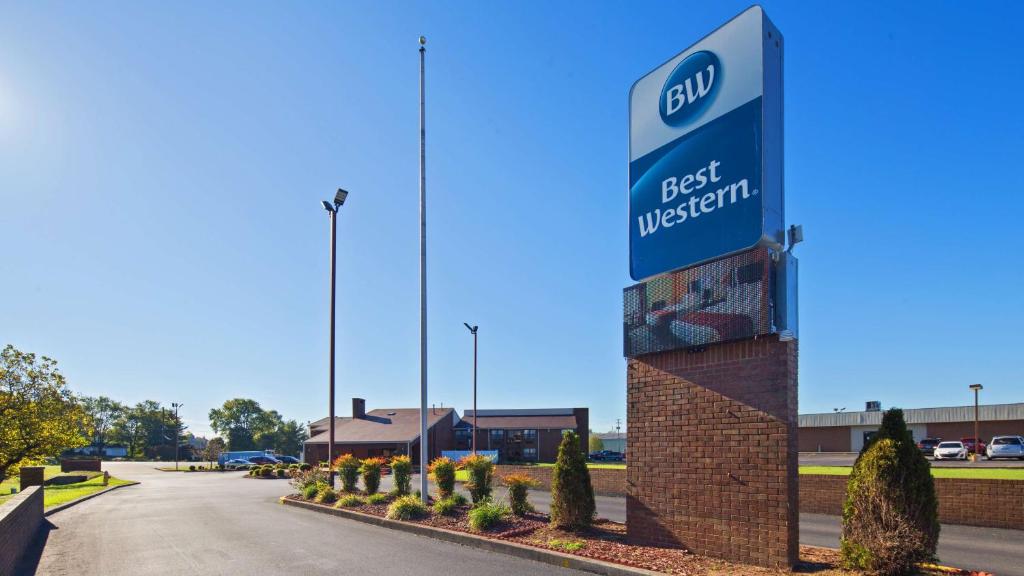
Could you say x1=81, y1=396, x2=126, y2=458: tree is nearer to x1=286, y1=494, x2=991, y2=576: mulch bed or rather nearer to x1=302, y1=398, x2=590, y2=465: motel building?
x1=302, y1=398, x2=590, y2=465: motel building

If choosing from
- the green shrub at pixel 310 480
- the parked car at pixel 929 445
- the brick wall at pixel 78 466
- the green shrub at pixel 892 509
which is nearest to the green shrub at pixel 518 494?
the green shrub at pixel 892 509

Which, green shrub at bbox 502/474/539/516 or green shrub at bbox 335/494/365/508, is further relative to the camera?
green shrub at bbox 335/494/365/508

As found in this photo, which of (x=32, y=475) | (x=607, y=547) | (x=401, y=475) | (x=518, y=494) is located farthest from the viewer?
(x=32, y=475)

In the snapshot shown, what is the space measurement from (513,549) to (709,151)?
6.72 metres

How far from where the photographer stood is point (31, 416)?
30906mm

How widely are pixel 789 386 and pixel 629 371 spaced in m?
2.74

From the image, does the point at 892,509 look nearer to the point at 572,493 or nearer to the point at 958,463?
the point at 572,493

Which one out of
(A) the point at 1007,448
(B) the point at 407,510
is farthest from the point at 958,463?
(B) the point at 407,510

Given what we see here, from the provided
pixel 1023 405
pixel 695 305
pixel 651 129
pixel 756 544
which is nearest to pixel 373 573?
pixel 756 544

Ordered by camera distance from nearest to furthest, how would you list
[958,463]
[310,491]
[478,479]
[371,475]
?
[478,479] → [371,475] → [310,491] → [958,463]

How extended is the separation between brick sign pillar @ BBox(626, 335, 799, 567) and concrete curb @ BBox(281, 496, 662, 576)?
916 millimetres

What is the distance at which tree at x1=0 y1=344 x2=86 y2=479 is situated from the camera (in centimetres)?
3028

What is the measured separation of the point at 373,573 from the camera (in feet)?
30.9

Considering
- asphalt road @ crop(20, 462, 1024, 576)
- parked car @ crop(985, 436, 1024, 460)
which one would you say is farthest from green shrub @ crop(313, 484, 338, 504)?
parked car @ crop(985, 436, 1024, 460)
